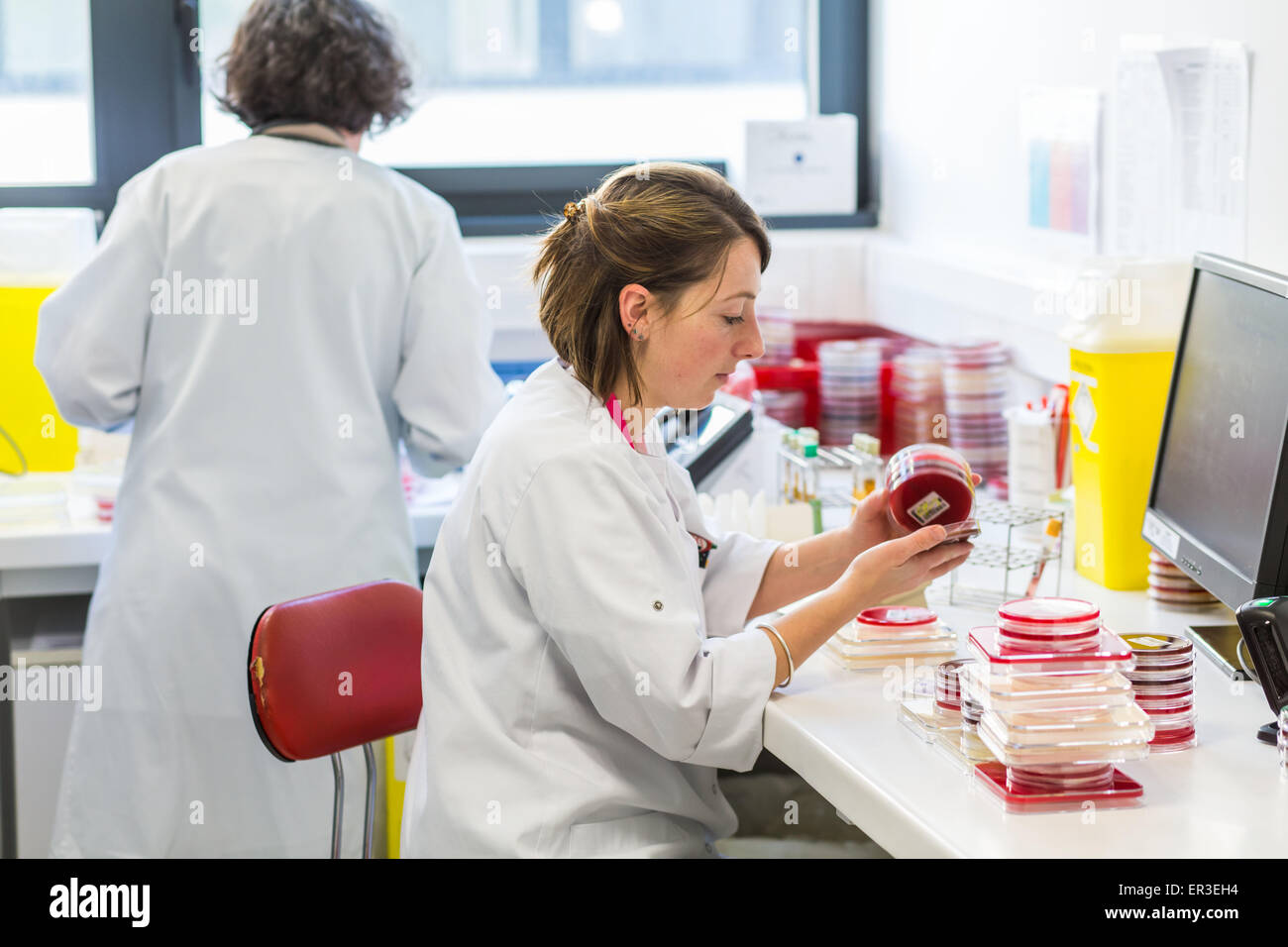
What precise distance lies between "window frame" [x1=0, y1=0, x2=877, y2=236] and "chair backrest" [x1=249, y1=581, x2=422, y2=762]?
60.6 inches

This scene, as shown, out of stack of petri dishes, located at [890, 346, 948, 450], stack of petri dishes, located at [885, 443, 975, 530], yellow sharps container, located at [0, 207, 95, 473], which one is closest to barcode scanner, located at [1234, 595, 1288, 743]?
stack of petri dishes, located at [885, 443, 975, 530]

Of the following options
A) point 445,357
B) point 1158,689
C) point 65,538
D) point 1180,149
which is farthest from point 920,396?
point 65,538

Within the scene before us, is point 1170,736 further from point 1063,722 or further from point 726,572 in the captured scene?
point 726,572

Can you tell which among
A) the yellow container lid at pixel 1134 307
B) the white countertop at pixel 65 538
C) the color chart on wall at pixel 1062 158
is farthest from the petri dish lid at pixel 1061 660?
the color chart on wall at pixel 1062 158

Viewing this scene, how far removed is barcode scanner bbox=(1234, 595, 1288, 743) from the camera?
1.33 metres

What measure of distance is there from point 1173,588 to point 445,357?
1170mm

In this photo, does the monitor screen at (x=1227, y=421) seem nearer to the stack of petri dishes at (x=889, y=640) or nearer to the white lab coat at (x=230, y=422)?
the stack of petri dishes at (x=889, y=640)

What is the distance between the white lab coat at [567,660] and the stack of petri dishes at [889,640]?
18 cm

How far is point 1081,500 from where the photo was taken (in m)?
2.04

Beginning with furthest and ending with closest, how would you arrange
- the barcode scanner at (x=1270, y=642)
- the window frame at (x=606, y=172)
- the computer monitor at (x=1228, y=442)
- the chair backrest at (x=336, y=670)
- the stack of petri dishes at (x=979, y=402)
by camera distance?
the window frame at (x=606, y=172) < the stack of petri dishes at (x=979, y=402) < the chair backrest at (x=336, y=670) < the computer monitor at (x=1228, y=442) < the barcode scanner at (x=1270, y=642)

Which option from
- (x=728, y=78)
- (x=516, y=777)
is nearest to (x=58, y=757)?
(x=516, y=777)

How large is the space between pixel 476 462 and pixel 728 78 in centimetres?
248

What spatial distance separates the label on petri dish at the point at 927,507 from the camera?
1.65m

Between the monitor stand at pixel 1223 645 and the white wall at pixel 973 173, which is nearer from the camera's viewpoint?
the monitor stand at pixel 1223 645
